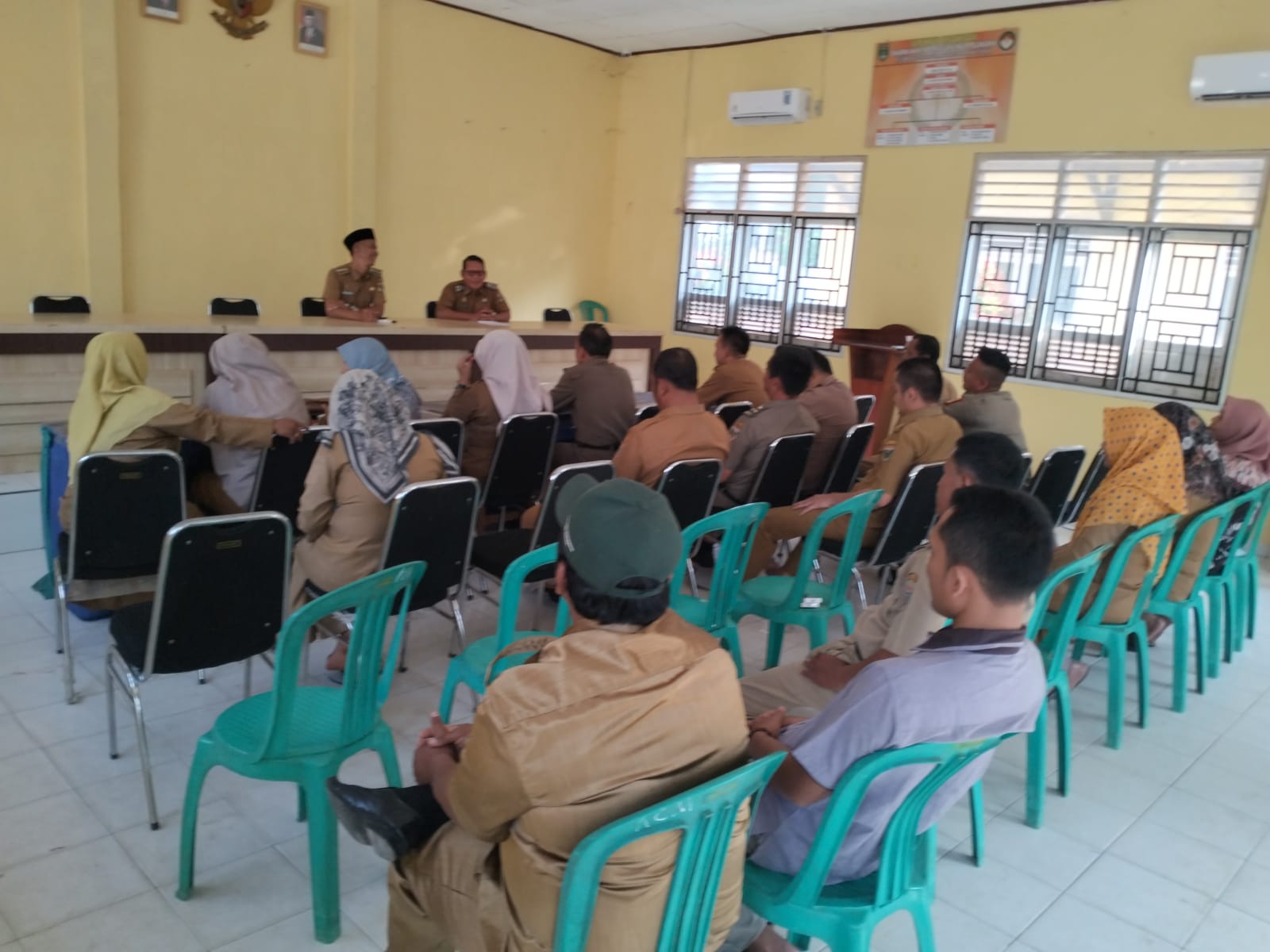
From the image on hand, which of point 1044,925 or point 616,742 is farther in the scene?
point 1044,925

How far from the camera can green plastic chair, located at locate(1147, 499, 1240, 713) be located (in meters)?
3.20

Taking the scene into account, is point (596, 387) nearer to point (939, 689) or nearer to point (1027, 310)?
point (939, 689)

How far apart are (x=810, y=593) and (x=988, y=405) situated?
1.51 meters

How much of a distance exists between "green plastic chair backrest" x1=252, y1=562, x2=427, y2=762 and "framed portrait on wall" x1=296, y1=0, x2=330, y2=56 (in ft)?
19.1

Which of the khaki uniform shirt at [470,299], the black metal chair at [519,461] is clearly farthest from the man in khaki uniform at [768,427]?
the khaki uniform shirt at [470,299]

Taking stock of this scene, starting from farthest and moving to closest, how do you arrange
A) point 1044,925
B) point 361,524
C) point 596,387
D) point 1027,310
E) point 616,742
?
point 1027,310 → point 596,387 → point 361,524 → point 1044,925 → point 616,742

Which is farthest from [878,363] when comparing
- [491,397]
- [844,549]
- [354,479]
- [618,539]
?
[618,539]

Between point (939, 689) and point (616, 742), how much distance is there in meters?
0.56

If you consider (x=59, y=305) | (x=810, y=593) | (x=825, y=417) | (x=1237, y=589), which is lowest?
(x=1237, y=589)

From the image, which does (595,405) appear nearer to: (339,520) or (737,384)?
(737,384)

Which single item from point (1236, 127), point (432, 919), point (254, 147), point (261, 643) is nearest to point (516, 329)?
point (254, 147)

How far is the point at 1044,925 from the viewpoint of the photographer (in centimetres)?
218

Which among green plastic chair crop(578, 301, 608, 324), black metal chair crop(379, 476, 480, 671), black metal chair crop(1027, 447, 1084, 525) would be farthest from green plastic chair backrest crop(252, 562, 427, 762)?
green plastic chair crop(578, 301, 608, 324)

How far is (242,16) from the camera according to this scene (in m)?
6.34
